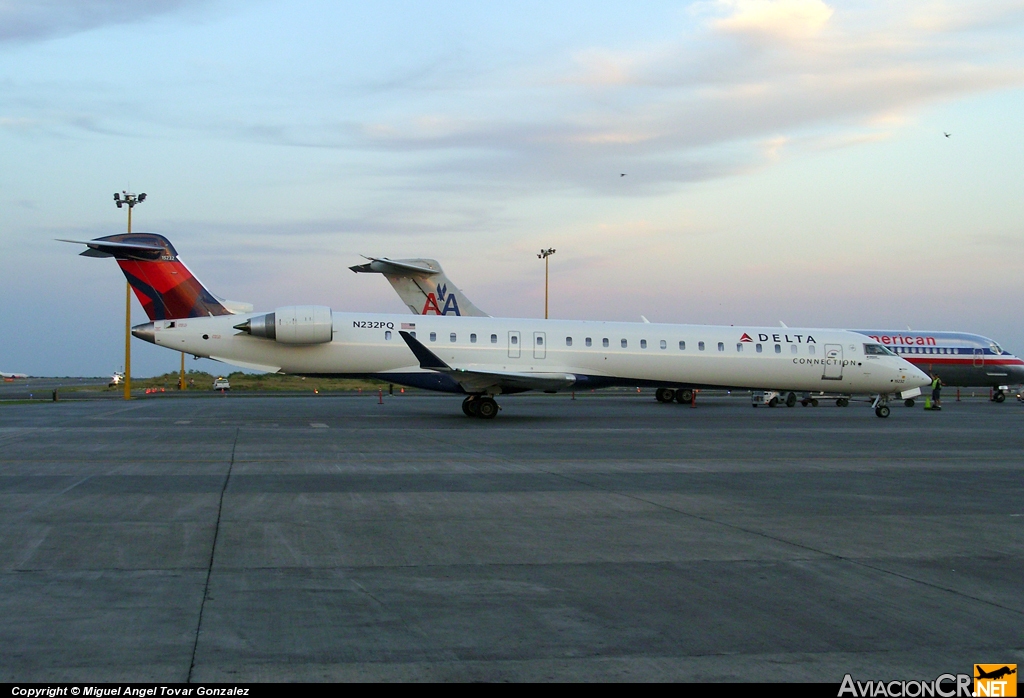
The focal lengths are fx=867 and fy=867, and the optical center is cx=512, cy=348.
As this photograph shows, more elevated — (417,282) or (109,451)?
(417,282)

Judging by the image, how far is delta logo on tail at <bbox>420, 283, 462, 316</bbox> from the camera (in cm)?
3725

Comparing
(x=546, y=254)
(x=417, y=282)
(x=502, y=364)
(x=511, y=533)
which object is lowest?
(x=511, y=533)

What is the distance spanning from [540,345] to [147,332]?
38.7 feet

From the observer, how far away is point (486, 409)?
83.6 ft

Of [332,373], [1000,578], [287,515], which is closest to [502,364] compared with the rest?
[332,373]

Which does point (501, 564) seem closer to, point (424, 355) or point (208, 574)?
point (208, 574)

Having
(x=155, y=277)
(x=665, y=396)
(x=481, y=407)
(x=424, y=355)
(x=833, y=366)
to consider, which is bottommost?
(x=665, y=396)

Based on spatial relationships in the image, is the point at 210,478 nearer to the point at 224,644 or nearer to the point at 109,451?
the point at 109,451

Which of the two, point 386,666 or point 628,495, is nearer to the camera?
point 386,666

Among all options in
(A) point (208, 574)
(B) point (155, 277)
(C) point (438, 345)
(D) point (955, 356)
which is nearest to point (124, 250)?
(B) point (155, 277)

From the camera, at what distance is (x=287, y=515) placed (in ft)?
32.2

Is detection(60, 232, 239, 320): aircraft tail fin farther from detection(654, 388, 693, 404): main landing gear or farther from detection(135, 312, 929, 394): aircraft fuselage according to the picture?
detection(654, 388, 693, 404): main landing gear

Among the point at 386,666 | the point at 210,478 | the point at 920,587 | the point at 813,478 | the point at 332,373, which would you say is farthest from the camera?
the point at 332,373

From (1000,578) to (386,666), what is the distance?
539 cm
